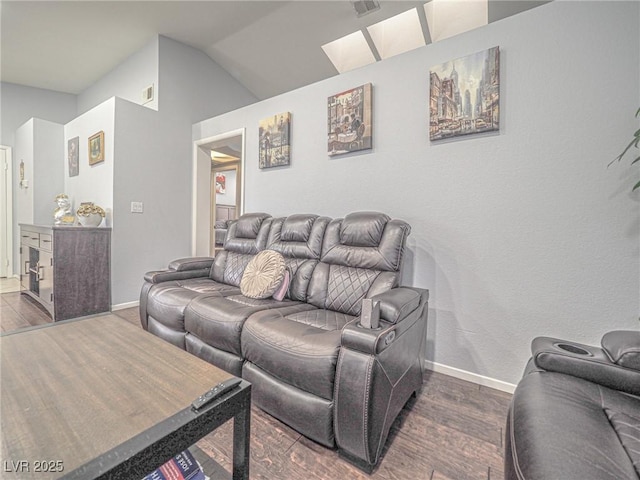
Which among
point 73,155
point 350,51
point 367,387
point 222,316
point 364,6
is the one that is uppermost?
point 350,51

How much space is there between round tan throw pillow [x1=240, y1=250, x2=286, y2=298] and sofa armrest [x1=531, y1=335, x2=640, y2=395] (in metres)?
1.49

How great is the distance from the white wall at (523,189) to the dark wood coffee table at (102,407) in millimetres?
1659

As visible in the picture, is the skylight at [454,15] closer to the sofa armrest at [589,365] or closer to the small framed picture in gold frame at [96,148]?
the sofa armrest at [589,365]

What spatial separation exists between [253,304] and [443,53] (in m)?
2.21

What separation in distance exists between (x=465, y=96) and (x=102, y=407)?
245 cm

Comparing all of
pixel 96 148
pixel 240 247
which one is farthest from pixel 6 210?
pixel 240 247

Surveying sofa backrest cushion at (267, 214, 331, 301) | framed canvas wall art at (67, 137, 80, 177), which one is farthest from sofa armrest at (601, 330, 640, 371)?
framed canvas wall art at (67, 137, 80, 177)

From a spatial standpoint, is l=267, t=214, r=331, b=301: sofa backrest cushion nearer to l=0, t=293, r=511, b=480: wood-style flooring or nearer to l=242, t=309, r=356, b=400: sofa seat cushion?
l=242, t=309, r=356, b=400: sofa seat cushion

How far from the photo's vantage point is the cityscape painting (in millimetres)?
1841

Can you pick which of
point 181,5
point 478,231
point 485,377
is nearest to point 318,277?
point 478,231

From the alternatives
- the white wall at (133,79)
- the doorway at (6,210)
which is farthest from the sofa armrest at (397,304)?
the doorway at (6,210)

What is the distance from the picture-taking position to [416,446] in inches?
51.6

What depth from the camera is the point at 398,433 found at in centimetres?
140

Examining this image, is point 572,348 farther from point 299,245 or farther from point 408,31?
point 408,31
